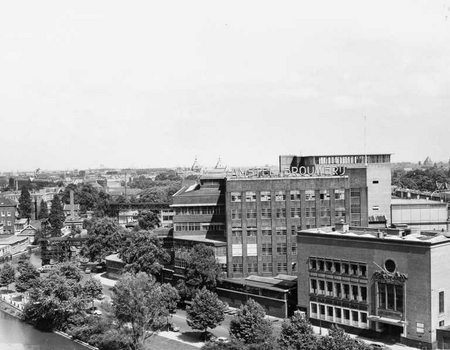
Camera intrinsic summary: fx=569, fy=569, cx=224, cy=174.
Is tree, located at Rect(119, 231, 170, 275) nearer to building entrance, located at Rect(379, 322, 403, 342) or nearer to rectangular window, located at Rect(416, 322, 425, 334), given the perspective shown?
building entrance, located at Rect(379, 322, 403, 342)

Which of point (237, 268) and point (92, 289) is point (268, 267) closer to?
point (237, 268)

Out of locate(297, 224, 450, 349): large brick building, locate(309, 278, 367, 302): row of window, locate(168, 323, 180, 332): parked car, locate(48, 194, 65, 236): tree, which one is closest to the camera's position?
locate(297, 224, 450, 349): large brick building

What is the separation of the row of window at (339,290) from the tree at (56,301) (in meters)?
31.3

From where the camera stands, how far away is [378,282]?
6250 centimetres

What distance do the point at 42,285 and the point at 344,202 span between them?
4442 cm

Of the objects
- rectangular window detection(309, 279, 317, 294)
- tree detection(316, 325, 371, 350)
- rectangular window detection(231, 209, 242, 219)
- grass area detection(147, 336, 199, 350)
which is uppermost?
rectangular window detection(231, 209, 242, 219)

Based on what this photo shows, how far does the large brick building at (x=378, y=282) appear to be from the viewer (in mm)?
58938

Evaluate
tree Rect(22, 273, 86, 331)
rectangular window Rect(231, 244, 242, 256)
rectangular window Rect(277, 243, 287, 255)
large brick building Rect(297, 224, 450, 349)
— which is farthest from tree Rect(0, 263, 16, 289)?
large brick building Rect(297, 224, 450, 349)

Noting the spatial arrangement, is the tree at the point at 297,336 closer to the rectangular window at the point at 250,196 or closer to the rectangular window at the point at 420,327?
the rectangular window at the point at 420,327

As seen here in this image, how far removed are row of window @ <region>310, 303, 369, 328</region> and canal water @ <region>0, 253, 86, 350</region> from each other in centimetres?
2906

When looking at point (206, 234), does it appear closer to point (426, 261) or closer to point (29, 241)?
point (426, 261)

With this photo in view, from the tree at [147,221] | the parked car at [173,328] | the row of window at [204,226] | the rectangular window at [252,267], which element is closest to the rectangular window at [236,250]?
the rectangular window at [252,267]

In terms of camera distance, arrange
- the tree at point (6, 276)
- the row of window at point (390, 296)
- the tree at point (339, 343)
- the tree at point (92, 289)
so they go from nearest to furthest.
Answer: the tree at point (339, 343)
the row of window at point (390, 296)
the tree at point (92, 289)
the tree at point (6, 276)

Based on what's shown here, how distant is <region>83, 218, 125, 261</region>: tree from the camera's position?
114 meters
